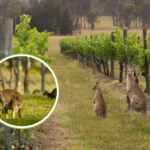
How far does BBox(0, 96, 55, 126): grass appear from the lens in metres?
2.86

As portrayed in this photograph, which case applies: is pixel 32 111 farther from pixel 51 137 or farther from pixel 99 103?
pixel 99 103

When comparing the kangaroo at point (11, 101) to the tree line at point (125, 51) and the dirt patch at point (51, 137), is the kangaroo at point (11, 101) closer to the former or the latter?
the dirt patch at point (51, 137)

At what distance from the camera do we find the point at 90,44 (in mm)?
27422

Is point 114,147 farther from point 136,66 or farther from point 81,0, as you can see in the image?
point 81,0

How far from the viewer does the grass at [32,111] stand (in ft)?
9.37

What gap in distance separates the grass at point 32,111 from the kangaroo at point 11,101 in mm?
26

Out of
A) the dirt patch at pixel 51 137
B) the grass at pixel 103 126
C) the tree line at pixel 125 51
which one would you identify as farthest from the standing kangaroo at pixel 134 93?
the tree line at pixel 125 51

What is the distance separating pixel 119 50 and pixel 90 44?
28.0 feet

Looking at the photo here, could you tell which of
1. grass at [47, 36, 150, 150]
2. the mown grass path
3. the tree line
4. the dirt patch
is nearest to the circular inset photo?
the dirt patch

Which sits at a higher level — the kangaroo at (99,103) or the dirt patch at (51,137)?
the kangaroo at (99,103)

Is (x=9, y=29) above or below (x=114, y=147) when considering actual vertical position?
above

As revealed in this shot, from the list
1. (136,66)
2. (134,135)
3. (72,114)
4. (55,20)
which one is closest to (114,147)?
(134,135)

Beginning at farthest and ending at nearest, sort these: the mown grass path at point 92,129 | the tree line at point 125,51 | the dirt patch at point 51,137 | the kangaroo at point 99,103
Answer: the tree line at point 125,51, the kangaroo at point 99,103, the mown grass path at point 92,129, the dirt patch at point 51,137

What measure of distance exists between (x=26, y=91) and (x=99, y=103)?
730 centimetres
